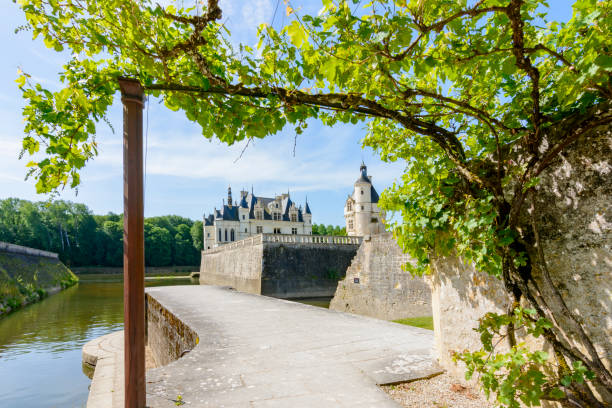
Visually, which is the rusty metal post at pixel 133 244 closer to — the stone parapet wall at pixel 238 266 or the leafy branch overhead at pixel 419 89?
the leafy branch overhead at pixel 419 89

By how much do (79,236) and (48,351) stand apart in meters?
64.2

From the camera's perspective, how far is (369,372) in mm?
3926

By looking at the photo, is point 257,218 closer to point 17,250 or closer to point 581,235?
point 17,250

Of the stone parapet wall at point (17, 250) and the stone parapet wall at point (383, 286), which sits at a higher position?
the stone parapet wall at point (17, 250)

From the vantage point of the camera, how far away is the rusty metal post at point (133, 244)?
2717 millimetres

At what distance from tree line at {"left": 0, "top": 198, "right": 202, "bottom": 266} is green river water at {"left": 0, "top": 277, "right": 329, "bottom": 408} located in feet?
157

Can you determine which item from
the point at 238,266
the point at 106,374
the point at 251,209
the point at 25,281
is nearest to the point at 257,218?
the point at 251,209

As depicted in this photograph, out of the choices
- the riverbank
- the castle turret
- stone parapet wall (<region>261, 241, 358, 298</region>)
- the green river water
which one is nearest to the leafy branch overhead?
the green river water

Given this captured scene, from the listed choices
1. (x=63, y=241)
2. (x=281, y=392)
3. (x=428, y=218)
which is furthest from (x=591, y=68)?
(x=63, y=241)

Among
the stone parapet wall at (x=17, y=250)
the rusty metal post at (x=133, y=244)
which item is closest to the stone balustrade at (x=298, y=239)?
the stone parapet wall at (x=17, y=250)

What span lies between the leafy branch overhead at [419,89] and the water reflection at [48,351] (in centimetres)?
817

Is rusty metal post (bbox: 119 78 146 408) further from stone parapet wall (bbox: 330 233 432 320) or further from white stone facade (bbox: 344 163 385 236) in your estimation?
white stone facade (bbox: 344 163 385 236)

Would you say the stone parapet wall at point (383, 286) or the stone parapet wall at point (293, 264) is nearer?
the stone parapet wall at point (383, 286)

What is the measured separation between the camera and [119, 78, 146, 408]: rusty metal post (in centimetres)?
272
